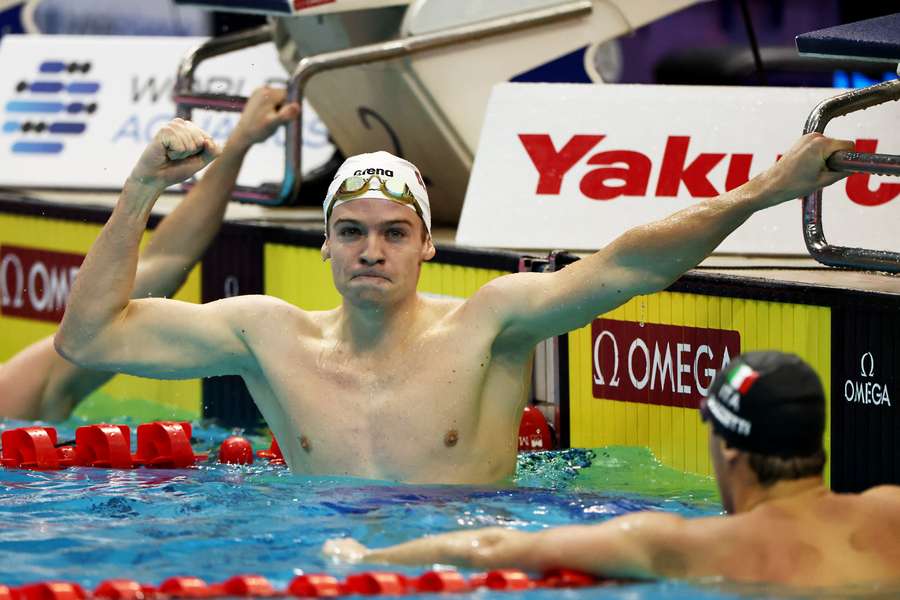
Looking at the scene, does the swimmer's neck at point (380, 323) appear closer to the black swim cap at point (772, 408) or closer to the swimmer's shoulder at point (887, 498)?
the black swim cap at point (772, 408)

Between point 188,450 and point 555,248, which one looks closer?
point 188,450

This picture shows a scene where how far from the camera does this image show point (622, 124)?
19.1 feet

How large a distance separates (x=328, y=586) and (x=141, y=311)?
140 cm

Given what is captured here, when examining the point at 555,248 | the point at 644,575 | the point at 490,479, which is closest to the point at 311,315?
the point at 490,479

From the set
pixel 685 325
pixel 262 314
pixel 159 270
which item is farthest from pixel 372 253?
pixel 159 270

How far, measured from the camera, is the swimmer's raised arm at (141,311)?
4543 millimetres

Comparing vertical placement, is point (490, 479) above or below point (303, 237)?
below

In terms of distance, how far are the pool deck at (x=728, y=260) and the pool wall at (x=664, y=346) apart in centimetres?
7

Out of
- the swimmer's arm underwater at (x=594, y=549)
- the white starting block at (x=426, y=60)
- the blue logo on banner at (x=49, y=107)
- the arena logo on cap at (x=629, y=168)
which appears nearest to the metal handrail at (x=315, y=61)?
the white starting block at (x=426, y=60)

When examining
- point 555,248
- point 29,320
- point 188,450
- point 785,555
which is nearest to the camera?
point 785,555

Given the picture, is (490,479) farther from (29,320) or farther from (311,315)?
(29,320)

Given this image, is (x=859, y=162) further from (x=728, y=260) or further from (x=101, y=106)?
(x=101, y=106)

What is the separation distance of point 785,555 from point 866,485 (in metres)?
1.39

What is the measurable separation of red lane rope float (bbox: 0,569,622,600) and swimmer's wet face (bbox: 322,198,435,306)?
1.12 m
